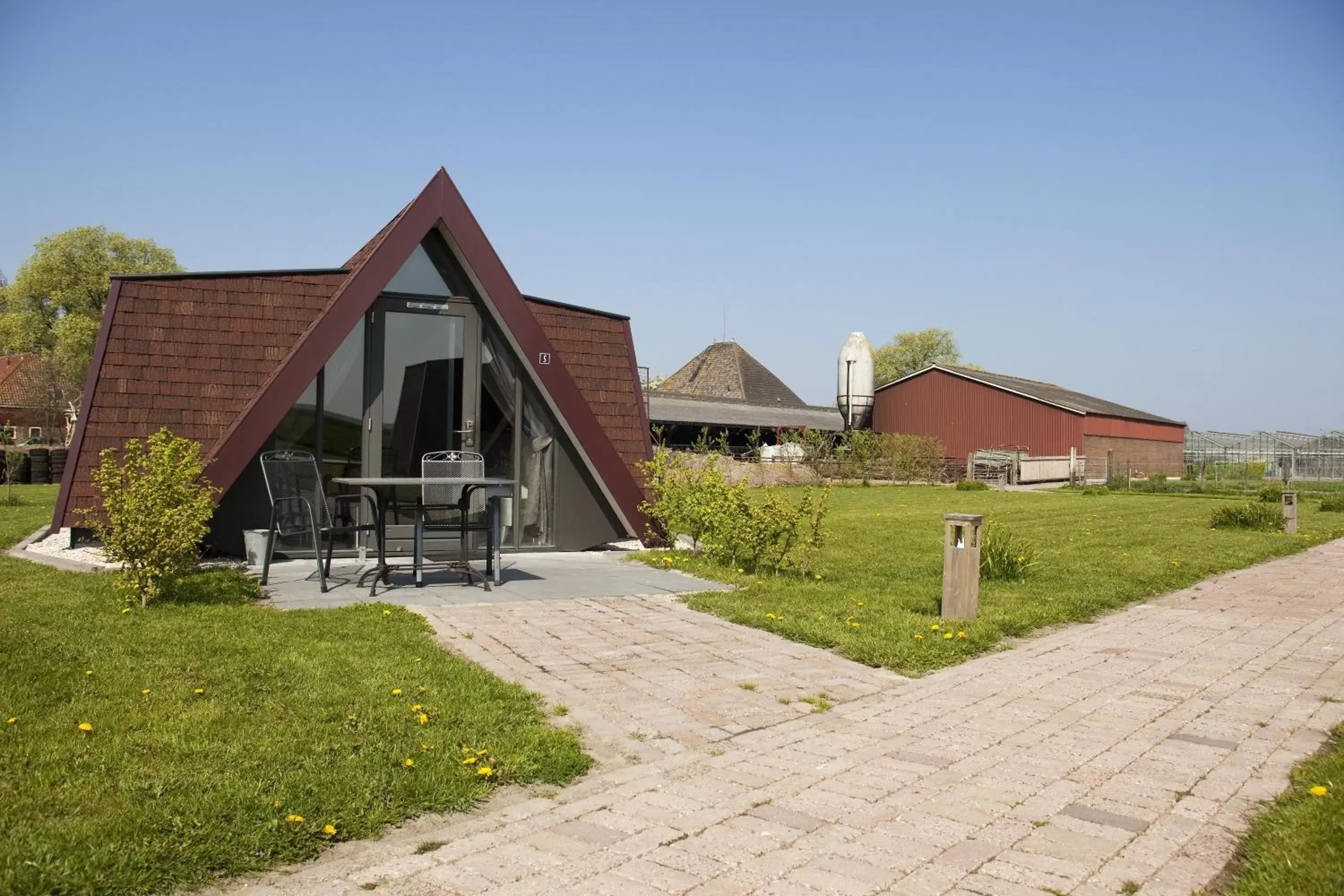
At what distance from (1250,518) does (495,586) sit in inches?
533

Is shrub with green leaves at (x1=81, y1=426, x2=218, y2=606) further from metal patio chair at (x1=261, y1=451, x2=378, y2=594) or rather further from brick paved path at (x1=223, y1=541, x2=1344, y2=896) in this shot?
brick paved path at (x1=223, y1=541, x2=1344, y2=896)

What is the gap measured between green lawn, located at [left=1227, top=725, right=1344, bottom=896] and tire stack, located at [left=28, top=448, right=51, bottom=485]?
30.6 meters

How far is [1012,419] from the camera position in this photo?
145 feet

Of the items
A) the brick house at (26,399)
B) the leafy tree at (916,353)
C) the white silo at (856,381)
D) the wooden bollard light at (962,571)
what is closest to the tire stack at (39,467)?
the brick house at (26,399)

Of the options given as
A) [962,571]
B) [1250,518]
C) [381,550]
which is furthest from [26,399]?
[962,571]

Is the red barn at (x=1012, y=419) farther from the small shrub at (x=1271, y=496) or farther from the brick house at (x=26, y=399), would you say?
the brick house at (x=26, y=399)

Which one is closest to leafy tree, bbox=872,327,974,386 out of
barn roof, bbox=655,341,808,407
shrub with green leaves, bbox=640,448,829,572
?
barn roof, bbox=655,341,808,407

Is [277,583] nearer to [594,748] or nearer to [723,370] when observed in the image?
[594,748]

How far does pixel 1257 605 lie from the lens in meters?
8.56

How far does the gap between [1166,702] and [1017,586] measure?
3933mm

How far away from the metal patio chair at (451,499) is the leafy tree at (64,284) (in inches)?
1842

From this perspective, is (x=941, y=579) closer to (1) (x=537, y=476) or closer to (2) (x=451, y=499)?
(1) (x=537, y=476)

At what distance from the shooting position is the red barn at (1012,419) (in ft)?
140

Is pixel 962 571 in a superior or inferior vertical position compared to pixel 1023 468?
inferior
